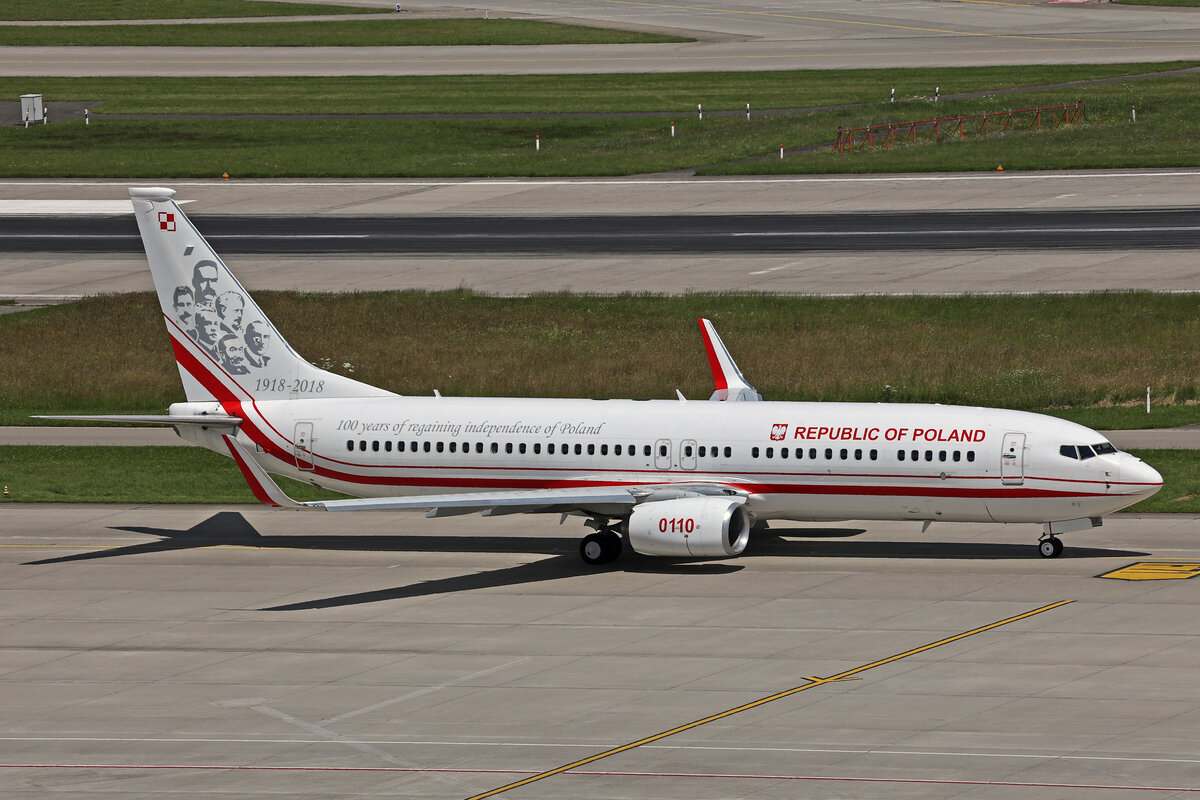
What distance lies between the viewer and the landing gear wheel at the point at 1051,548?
4338 centimetres

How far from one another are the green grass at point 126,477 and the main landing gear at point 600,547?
11653 mm

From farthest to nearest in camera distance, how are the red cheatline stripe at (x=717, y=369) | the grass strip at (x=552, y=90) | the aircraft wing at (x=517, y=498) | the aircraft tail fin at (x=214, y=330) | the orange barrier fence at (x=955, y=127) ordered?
the grass strip at (x=552, y=90) → the orange barrier fence at (x=955, y=127) → the red cheatline stripe at (x=717, y=369) → the aircraft tail fin at (x=214, y=330) → the aircraft wing at (x=517, y=498)

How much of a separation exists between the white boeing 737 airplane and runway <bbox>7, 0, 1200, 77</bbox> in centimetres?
8552

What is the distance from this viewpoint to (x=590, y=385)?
208ft

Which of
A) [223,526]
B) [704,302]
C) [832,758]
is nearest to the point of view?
[832,758]

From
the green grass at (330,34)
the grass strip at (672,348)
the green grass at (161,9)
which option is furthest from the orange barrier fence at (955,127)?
the green grass at (161,9)

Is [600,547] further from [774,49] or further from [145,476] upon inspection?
[774,49]

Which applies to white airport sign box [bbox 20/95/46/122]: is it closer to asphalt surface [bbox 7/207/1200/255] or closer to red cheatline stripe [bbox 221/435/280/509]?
asphalt surface [bbox 7/207/1200/255]

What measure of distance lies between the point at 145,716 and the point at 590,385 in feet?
105

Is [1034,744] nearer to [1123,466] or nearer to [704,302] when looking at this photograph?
[1123,466]

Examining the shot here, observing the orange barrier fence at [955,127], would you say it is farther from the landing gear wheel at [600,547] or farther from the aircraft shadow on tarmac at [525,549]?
the landing gear wheel at [600,547]

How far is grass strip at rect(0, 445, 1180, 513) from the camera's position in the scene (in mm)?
51875

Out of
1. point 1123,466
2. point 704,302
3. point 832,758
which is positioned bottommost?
point 832,758

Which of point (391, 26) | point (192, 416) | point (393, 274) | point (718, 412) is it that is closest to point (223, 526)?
point (192, 416)
